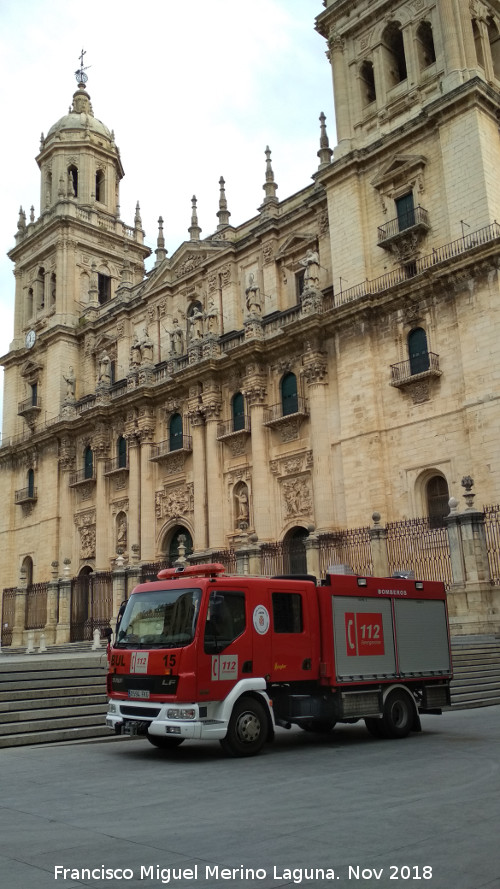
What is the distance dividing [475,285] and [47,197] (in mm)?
29296

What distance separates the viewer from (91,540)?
36062 mm

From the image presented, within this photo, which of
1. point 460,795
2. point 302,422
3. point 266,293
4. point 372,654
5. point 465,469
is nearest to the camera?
point 460,795

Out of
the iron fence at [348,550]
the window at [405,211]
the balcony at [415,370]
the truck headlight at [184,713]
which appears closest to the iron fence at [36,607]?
the iron fence at [348,550]

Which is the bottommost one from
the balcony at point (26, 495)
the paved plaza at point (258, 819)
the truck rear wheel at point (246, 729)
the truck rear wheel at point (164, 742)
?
the paved plaza at point (258, 819)

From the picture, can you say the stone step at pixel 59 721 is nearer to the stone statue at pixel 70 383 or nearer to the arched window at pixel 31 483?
the stone statue at pixel 70 383

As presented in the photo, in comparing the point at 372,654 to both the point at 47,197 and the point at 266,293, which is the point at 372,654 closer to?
the point at 266,293

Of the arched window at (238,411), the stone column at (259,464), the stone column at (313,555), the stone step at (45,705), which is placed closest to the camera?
the stone step at (45,705)

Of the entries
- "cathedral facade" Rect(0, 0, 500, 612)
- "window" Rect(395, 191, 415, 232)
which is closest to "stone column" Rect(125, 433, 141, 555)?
"cathedral facade" Rect(0, 0, 500, 612)

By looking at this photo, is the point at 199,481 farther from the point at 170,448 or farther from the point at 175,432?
the point at 175,432

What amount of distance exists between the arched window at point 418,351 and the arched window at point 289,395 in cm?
508

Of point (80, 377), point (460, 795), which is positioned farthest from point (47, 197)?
point (460, 795)

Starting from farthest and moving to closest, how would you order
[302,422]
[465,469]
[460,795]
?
[302,422] < [465,469] < [460,795]

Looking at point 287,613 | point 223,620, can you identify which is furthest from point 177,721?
point 287,613

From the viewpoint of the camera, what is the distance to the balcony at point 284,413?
27672 mm
